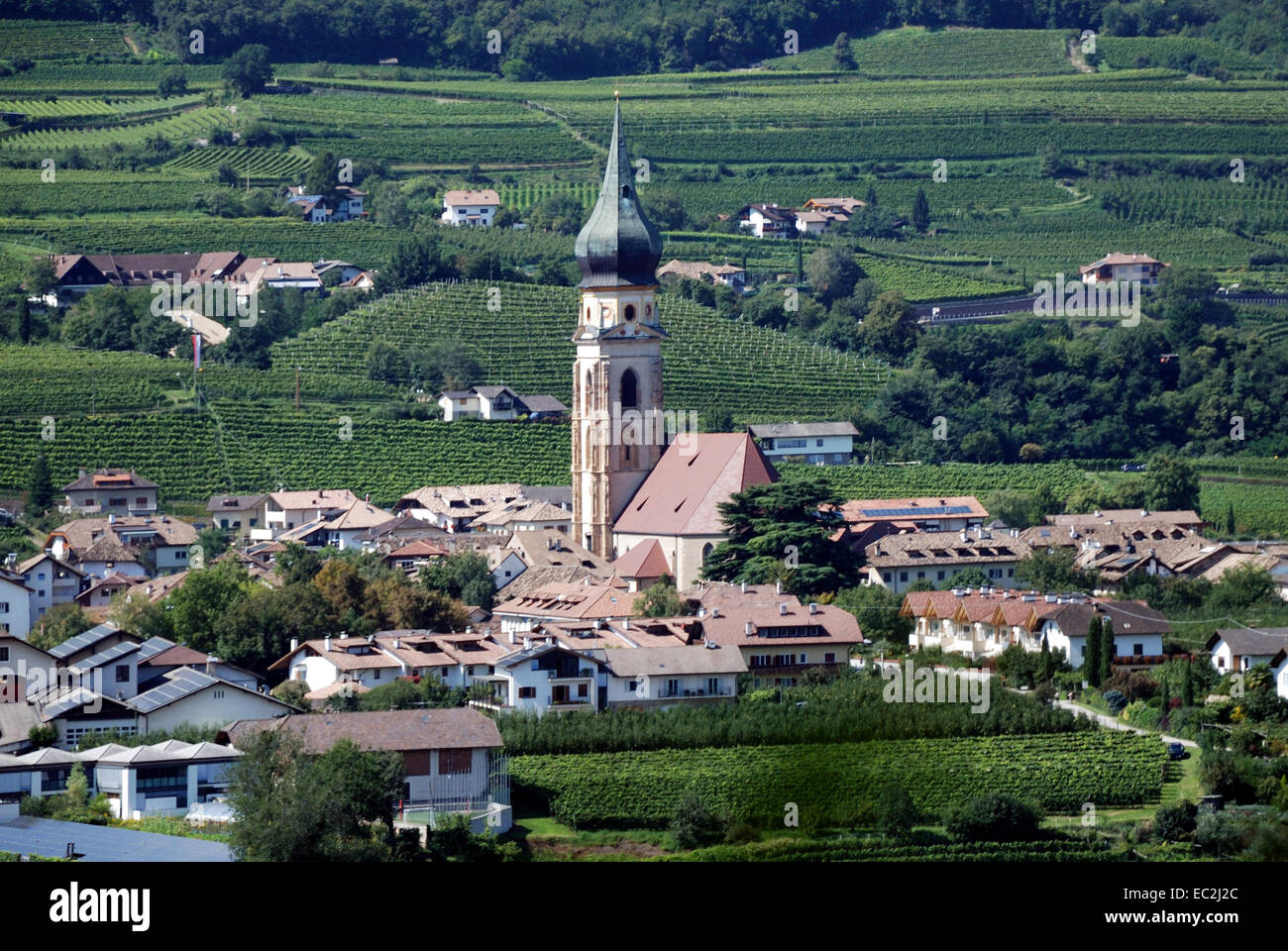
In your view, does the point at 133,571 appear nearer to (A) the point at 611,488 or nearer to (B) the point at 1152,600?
(A) the point at 611,488

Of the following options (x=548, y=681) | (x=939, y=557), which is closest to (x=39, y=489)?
(x=939, y=557)

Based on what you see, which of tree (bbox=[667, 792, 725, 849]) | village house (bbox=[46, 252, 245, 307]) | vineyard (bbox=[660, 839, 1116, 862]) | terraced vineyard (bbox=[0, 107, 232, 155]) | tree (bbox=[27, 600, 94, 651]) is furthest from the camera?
terraced vineyard (bbox=[0, 107, 232, 155])

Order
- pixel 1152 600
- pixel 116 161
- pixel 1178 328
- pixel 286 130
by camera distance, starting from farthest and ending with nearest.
A: pixel 286 130, pixel 116 161, pixel 1178 328, pixel 1152 600

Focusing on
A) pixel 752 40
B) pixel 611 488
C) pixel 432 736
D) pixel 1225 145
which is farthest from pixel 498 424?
pixel 752 40

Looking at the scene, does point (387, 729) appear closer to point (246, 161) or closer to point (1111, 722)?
point (1111, 722)

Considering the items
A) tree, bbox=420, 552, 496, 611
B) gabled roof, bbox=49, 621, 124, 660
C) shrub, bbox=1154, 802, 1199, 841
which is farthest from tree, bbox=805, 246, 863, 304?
shrub, bbox=1154, 802, 1199, 841

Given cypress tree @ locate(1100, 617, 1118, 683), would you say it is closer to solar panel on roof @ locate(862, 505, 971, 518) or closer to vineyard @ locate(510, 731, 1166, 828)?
vineyard @ locate(510, 731, 1166, 828)
